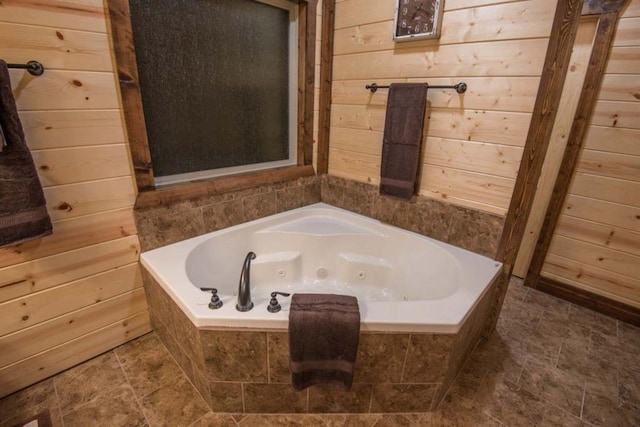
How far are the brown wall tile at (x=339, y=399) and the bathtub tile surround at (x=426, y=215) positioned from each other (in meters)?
1.04

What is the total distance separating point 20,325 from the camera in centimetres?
141

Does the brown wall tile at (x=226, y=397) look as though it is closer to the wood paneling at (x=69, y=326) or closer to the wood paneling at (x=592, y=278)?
the wood paneling at (x=69, y=326)

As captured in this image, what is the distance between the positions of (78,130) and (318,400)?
161 centimetres

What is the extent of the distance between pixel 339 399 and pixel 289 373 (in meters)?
0.27

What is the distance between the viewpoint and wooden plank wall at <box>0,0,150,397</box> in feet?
4.00

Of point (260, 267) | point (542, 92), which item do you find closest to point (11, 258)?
point (260, 267)

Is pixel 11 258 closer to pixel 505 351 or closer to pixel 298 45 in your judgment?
pixel 298 45

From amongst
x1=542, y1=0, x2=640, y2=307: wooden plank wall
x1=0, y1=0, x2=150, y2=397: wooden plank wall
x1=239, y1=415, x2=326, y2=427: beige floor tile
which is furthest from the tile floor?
x1=542, y1=0, x2=640, y2=307: wooden plank wall

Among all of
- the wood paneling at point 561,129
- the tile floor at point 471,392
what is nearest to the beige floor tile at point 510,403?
the tile floor at point 471,392

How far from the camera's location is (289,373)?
1.32m

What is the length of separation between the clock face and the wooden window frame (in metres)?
0.62

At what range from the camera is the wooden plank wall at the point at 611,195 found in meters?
1.88

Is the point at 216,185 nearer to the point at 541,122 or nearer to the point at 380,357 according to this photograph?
the point at 380,357

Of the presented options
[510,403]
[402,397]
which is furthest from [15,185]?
[510,403]
